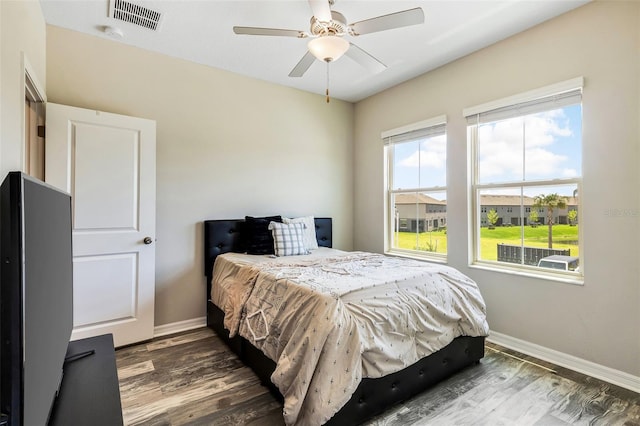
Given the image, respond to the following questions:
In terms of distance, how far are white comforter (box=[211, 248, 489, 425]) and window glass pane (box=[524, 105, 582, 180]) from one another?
122cm

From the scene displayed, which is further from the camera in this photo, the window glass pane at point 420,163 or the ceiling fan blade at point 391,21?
the window glass pane at point 420,163

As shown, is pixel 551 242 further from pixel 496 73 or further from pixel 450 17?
pixel 450 17

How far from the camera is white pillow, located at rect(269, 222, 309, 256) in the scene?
125 inches

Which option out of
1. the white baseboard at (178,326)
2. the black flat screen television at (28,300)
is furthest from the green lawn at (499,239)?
the black flat screen television at (28,300)

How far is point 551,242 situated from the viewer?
263cm

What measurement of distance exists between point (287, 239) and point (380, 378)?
171 centimetres

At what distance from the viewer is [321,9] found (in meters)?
1.89

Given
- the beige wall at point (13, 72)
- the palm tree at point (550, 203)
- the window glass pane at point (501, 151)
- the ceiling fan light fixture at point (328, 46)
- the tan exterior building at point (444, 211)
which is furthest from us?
the window glass pane at point (501, 151)

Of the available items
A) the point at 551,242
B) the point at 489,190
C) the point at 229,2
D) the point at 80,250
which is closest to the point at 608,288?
the point at 551,242

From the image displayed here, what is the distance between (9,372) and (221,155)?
294 centimetres

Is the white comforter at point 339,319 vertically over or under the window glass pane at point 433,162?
under

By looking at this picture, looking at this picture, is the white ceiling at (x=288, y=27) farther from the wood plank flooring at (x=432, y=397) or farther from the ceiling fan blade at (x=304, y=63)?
the wood plank flooring at (x=432, y=397)

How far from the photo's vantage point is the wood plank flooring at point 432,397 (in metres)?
1.80

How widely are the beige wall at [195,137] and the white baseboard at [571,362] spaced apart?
2.45m
